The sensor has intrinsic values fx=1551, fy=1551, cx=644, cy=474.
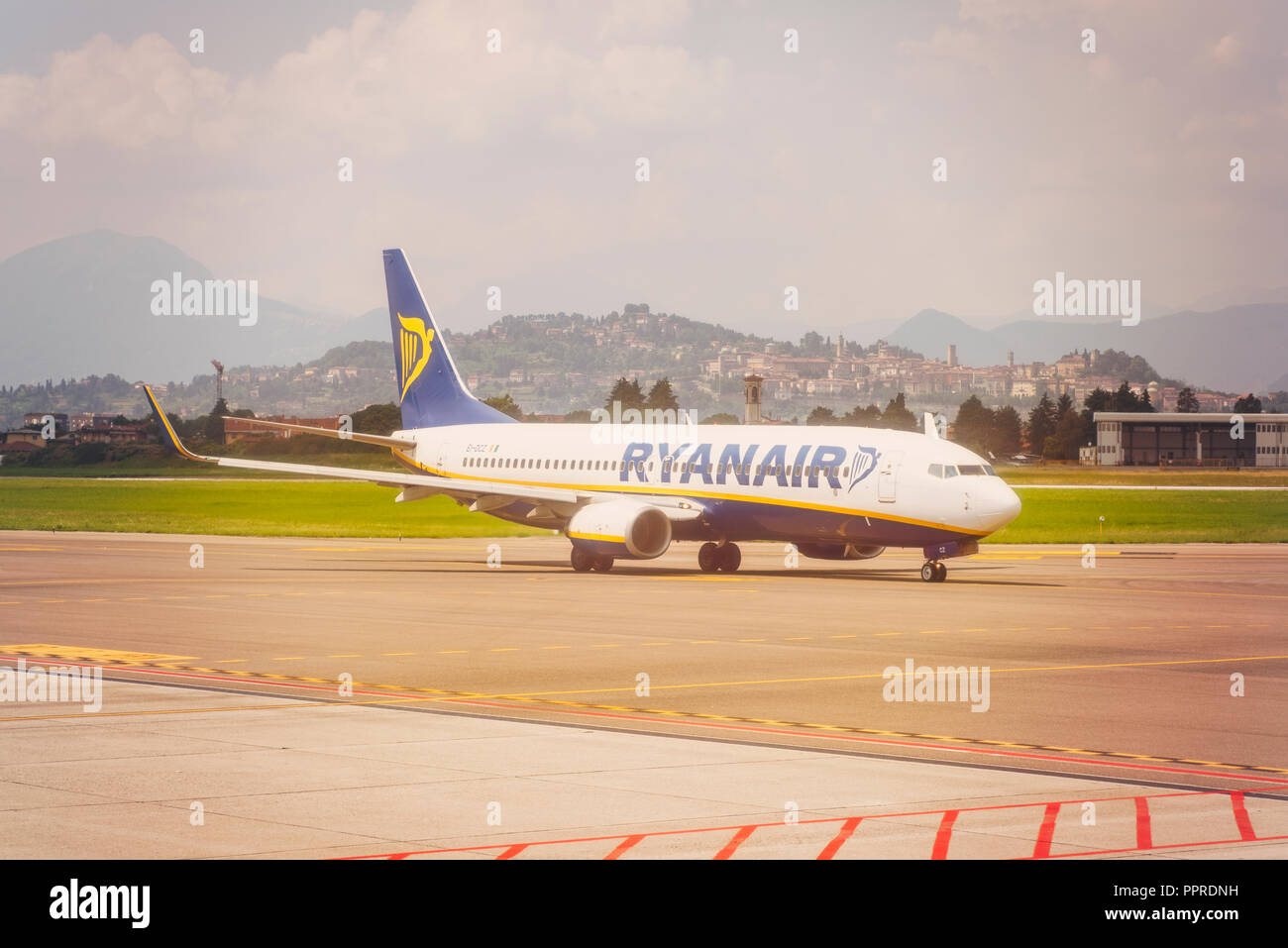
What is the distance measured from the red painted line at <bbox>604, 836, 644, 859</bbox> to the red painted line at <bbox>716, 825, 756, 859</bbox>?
678 mm

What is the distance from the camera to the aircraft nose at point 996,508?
38844 mm

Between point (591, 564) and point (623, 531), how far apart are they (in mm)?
3107

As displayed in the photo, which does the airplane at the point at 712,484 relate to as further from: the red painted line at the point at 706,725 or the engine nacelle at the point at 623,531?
the red painted line at the point at 706,725

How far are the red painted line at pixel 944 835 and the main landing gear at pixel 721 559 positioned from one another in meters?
32.6

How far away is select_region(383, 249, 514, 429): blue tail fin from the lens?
183 ft

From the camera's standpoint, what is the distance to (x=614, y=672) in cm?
2273

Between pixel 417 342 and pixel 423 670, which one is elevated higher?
pixel 417 342

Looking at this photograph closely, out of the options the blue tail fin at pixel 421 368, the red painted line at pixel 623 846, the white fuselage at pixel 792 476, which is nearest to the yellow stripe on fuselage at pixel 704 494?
the white fuselage at pixel 792 476

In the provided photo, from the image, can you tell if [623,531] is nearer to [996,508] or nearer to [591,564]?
[591,564]

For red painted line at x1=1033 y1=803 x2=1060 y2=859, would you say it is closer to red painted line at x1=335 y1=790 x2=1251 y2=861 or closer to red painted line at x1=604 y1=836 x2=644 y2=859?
red painted line at x1=335 y1=790 x2=1251 y2=861

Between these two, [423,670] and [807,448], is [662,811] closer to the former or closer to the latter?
[423,670]

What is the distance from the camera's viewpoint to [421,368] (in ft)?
186
